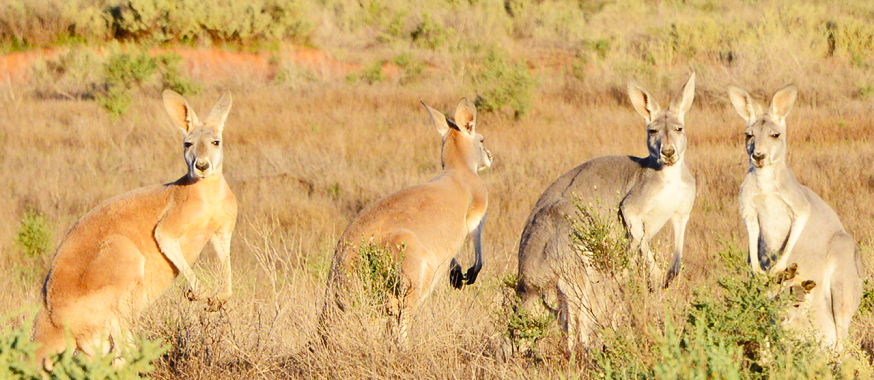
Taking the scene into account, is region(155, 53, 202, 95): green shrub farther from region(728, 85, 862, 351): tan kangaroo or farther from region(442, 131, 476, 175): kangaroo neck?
region(728, 85, 862, 351): tan kangaroo

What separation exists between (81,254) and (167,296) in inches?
37.0

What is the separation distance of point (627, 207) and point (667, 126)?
489 mm

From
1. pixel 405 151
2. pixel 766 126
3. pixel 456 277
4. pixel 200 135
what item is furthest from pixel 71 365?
pixel 405 151

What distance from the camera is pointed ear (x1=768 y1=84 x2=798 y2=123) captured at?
188 inches

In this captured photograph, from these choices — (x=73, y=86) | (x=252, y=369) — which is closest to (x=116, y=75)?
(x=73, y=86)

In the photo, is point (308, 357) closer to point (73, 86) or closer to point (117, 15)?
point (73, 86)

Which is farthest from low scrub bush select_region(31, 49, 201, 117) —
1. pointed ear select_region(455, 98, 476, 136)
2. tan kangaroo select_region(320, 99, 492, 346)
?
tan kangaroo select_region(320, 99, 492, 346)

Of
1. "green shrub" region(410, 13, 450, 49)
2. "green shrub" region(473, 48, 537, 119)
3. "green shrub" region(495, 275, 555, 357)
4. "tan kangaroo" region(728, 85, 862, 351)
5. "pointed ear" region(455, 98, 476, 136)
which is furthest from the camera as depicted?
"green shrub" region(410, 13, 450, 49)

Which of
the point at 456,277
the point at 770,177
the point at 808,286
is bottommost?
the point at 456,277

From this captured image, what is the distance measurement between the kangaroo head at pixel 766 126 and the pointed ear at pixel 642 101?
0.43 meters

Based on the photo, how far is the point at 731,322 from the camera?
12.6ft

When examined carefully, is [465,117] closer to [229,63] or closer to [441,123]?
[441,123]

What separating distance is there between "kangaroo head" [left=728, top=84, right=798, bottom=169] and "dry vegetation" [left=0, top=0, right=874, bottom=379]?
58cm

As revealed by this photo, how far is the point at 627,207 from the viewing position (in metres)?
5.05
